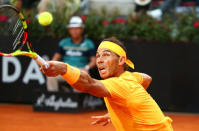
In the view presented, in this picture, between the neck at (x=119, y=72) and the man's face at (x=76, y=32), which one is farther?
the man's face at (x=76, y=32)

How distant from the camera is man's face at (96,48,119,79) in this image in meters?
4.07

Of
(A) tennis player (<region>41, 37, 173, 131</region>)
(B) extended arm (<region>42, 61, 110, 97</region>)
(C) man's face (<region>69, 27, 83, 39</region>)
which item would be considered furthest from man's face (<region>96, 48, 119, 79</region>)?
(C) man's face (<region>69, 27, 83, 39</region>)

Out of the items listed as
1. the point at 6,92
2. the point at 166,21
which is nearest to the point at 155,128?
the point at 166,21

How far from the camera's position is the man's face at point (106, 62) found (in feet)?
13.4

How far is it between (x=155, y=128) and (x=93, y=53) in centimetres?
507

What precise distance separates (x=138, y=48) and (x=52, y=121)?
2507 mm

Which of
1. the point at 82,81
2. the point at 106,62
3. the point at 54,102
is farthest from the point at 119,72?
the point at 54,102

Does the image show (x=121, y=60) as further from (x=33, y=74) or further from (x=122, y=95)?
(x=33, y=74)

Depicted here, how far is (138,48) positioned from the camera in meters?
9.05

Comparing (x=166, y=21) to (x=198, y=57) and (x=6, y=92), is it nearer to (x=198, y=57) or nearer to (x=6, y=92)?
(x=198, y=57)

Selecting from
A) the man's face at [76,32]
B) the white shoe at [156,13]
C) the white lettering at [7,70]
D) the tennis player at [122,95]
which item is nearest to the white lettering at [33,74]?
the white lettering at [7,70]

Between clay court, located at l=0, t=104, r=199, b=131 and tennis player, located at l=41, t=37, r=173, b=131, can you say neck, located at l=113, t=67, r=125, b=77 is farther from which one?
clay court, located at l=0, t=104, r=199, b=131

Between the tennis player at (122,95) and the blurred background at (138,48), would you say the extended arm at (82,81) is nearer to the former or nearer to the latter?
the tennis player at (122,95)

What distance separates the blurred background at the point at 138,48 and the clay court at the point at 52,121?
0.28 metres
